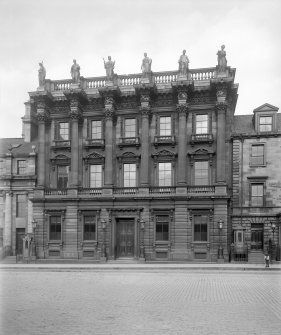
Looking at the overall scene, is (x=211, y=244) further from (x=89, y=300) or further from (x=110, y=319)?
(x=110, y=319)

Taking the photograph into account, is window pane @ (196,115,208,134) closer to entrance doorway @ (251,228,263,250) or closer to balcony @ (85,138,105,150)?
balcony @ (85,138,105,150)

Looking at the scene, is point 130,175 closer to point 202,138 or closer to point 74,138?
point 74,138

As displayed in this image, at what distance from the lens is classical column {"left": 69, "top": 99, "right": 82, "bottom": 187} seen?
40250 millimetres

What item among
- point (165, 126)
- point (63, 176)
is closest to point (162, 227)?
point (165, 126)

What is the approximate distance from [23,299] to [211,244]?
2333 centimetres

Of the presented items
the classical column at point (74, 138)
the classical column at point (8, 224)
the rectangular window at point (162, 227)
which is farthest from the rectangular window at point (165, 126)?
the classical column at point (8, 224)

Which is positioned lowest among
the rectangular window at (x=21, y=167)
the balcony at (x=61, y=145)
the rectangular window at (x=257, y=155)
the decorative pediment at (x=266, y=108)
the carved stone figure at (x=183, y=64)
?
the rectangular window at (x=21, y=167)

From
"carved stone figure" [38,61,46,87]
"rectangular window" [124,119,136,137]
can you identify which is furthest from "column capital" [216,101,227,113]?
"carved stone figure" [38,61,46,87]

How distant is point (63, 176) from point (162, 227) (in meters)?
10.4

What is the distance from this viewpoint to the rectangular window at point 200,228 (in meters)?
37.6

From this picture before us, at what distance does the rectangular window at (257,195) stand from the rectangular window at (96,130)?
14.7 metres

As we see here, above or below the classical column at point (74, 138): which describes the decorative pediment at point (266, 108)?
above

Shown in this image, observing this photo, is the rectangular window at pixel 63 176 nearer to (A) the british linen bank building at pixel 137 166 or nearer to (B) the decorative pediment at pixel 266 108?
(A) the british linen bank building at pixel 137 166

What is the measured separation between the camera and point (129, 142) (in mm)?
39906
